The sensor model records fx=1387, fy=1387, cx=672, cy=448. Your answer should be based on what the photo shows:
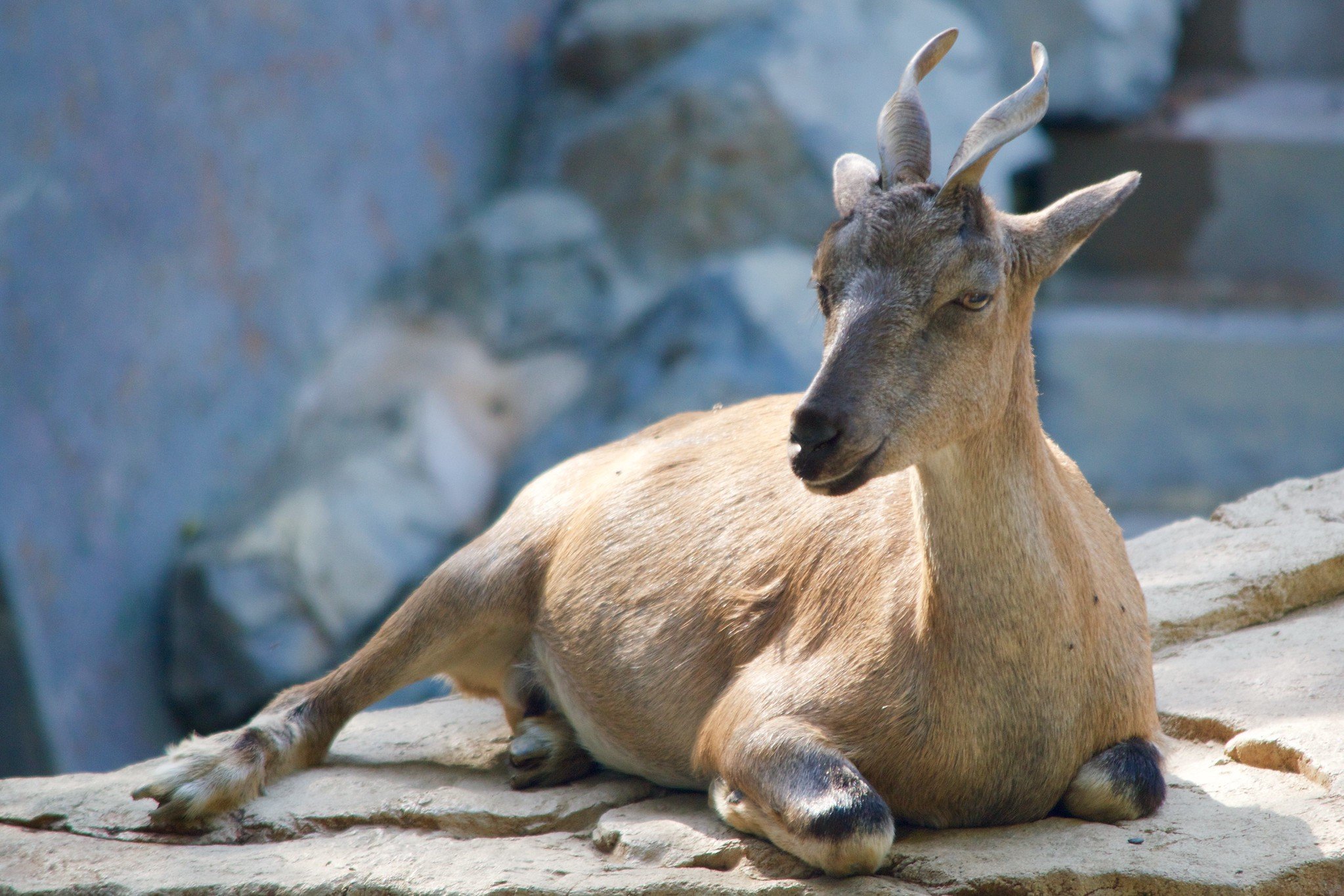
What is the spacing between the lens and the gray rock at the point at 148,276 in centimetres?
741

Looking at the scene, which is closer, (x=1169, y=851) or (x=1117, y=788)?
(x=1169, y=851)

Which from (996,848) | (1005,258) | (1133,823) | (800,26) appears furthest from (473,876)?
(800,26)

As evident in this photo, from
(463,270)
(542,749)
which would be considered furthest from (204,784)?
(463,270)

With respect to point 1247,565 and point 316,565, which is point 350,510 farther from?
point 1247,565

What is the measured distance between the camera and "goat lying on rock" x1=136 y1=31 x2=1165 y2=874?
3170 millimetres

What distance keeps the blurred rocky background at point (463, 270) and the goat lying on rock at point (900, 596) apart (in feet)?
11.9

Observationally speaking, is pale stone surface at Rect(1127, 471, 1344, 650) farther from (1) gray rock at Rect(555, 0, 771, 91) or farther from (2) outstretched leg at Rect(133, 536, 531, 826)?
(1) gray rock at Rect(555, 0, 771, 91)

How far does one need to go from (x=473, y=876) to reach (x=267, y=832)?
35.7 inches

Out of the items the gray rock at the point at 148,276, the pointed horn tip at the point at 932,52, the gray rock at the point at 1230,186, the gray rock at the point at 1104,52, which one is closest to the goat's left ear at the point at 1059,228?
the pointed horn tip at the point at 932,52

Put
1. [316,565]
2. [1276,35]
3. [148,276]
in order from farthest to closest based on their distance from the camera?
[1276,35] < [316,565] < [148,276]

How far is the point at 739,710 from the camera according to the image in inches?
141

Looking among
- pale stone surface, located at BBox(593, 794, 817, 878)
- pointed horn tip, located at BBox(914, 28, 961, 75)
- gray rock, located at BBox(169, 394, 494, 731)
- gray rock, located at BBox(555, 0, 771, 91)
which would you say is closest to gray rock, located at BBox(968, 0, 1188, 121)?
gray rock, located at BBox(555, 0, 771, 91)

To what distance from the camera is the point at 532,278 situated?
36.2 ft

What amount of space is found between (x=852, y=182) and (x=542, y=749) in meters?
1.94
